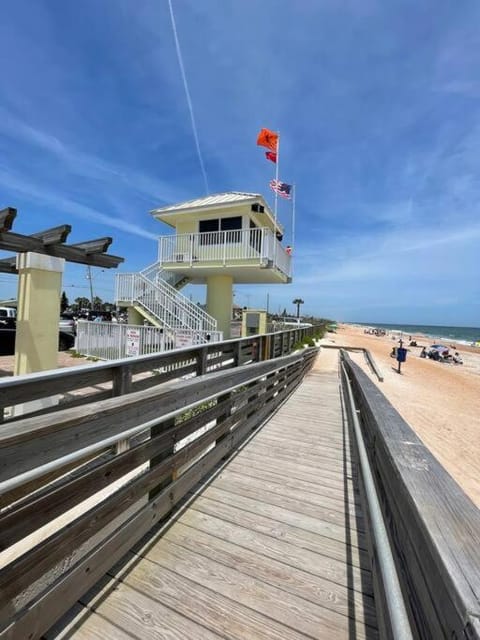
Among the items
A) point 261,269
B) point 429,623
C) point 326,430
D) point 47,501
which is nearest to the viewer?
point 429,623

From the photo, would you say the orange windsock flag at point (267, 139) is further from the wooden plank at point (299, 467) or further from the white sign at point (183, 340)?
the wooden plank at point (299, 467)

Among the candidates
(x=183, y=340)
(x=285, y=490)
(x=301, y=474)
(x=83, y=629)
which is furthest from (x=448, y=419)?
(x=83, y=629)

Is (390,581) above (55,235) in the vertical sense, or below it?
below

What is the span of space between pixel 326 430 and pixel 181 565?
318 cm

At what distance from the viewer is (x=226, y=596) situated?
1738mm

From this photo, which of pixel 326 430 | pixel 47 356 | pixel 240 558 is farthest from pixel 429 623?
pixel 47 356

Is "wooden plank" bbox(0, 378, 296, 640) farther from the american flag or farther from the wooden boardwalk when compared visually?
the american flag

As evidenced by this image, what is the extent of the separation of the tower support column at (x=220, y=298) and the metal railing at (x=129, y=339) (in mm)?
5056

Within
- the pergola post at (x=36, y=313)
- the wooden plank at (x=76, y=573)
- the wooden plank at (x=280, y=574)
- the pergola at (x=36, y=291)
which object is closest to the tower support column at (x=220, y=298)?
the pergola at (x=36, y=291)

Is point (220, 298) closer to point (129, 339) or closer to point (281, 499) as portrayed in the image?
point (129, 339)

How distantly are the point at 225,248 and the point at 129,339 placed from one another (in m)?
5.72

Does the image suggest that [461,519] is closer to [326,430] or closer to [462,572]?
[462,572]

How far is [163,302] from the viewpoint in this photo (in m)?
12.4

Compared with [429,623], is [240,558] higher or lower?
lower
